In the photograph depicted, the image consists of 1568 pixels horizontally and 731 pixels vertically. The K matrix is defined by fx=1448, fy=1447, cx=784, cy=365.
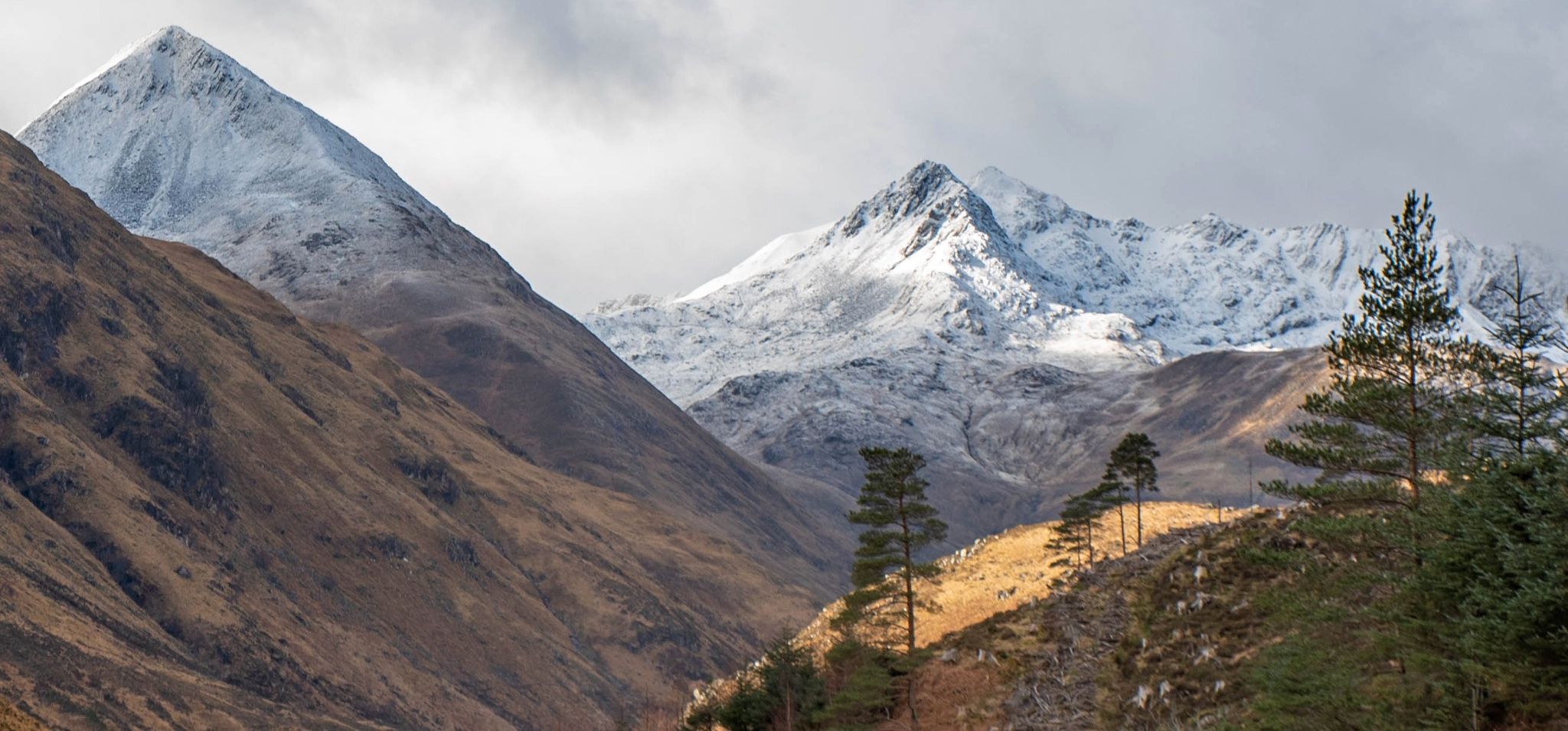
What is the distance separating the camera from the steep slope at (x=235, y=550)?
12088cm

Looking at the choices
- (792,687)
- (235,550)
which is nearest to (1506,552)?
(792,687)

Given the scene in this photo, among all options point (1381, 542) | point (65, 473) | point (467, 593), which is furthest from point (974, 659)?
point (467, 593)

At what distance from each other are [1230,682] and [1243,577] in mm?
5514

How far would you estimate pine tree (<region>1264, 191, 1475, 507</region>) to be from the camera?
35.2 meters

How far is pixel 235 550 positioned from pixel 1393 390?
447 ft

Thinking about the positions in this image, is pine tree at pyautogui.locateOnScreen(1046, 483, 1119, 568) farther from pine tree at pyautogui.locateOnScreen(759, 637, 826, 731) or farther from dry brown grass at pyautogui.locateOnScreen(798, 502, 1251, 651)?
pine tree at pyautogui.locateOnScreen(759, 637, 826, 731)

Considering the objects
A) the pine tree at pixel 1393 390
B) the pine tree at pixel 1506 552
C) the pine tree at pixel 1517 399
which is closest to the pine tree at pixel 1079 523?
the pine tree at pixel 1393 390

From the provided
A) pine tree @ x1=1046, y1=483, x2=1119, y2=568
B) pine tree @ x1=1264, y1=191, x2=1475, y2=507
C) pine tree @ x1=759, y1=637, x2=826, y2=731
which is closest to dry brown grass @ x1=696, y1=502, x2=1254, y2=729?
pine tree @ x1=1046, y1=483, x2=1119, y2=568

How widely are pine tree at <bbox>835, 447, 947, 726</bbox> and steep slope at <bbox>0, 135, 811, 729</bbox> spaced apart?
76.5 meters

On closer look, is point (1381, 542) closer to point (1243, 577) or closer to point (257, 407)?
point (1243, 577)

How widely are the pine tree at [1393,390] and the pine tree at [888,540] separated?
14300mm

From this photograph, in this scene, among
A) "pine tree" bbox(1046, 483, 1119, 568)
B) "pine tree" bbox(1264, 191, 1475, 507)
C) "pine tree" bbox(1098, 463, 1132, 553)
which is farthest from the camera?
"pine tree" bbox(1098, 463, 1132, 553)

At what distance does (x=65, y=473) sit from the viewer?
458 feet

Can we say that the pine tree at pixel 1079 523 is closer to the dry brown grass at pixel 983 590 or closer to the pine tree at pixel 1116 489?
the pine tree at pixel 1116 489
